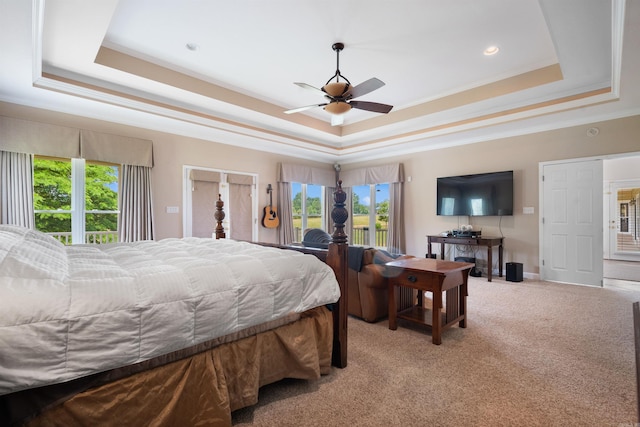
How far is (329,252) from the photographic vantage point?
216 cm

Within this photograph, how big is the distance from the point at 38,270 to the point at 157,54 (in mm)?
3267

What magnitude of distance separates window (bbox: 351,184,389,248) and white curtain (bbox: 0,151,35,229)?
599cm

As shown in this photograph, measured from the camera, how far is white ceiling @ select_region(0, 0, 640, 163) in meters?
2.70

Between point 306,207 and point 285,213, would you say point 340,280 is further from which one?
point 306,207

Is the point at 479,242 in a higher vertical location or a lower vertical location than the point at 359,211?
lower

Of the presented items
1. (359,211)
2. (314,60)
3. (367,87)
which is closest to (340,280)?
(367,87)

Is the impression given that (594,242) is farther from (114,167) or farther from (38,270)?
(114,167)

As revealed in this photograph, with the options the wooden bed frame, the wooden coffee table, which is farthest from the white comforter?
the wooden coffee table

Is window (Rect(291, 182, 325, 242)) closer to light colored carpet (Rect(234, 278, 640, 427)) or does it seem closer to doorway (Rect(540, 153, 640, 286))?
light colored carpet (Rect(234, 278, 640, 427))

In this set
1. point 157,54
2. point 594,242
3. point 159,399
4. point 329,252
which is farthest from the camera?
point 594,242

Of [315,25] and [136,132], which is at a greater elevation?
[315,25]

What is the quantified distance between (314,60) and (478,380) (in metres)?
3.63

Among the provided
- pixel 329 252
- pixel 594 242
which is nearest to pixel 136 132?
pixel 329 252

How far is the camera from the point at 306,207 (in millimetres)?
7449
